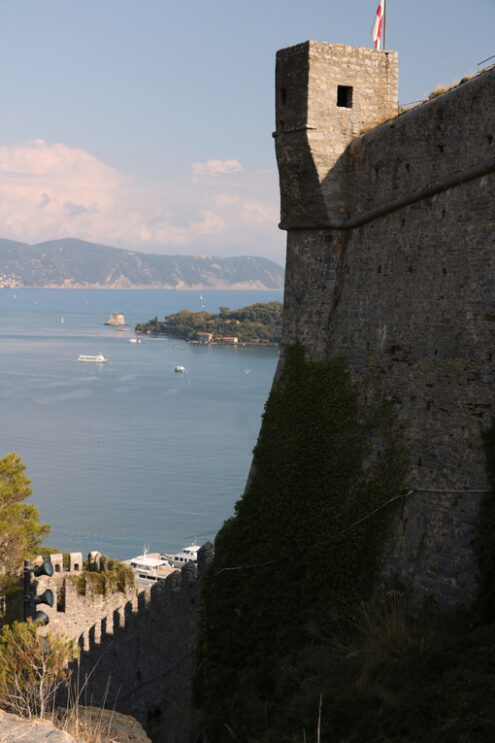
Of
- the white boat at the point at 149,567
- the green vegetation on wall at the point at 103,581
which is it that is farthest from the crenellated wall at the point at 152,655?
the white boat at the point at 149,567

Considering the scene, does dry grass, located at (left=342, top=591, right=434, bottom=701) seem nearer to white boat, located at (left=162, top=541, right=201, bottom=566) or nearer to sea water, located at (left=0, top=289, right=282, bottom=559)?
white boat, located at (left=162, top=541, right=201, bottom=566)

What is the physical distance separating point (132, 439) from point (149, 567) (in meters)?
29.8

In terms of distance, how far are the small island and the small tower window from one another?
121 m

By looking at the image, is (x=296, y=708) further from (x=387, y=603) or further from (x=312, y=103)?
(x=312, y=103)

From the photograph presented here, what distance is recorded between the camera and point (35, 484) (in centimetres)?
5728

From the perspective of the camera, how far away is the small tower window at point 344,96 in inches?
461

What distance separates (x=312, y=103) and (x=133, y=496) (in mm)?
46537

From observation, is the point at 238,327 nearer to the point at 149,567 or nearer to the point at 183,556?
the point at 183,556

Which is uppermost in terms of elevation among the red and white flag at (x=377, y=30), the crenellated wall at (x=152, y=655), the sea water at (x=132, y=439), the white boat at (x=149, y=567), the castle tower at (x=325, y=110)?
the red and white flag at (x=377, y=30)

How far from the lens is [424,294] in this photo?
33.3 ft

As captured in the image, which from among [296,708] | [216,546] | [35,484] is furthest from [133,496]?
[296,708]

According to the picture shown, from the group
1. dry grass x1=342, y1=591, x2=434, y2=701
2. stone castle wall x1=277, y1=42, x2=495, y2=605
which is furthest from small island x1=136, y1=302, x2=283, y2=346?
dry grass x1=342, y1=591, x2=434, y2=701

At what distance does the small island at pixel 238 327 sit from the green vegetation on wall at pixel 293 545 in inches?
4761

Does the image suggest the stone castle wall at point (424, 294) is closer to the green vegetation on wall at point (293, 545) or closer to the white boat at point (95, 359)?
the green vegetation on wall at point (293, 545)
